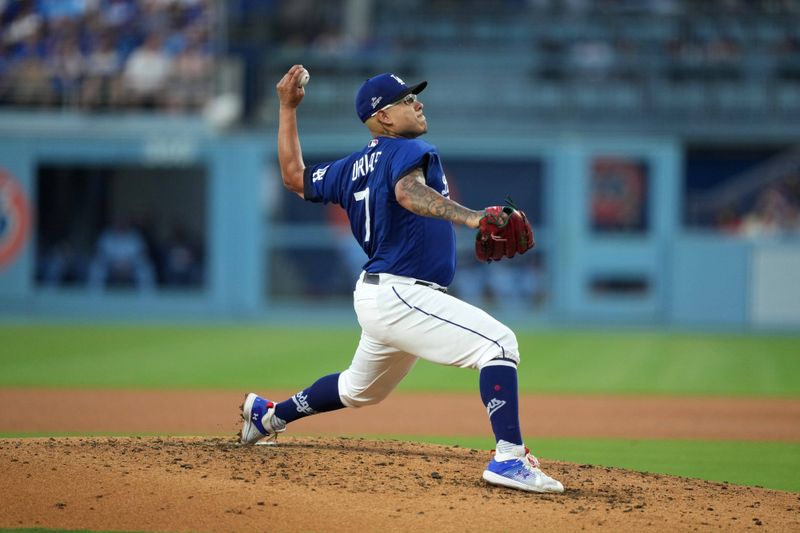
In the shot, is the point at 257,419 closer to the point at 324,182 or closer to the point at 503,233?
the point at 324,182

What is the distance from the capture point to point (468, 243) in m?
19.2

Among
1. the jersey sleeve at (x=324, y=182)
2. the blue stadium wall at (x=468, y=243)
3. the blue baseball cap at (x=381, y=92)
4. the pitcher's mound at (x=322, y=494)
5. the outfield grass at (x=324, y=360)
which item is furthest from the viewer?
the blue stadium wall at (x=468, y=243)

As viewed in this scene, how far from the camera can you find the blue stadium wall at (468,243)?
18.9 metres

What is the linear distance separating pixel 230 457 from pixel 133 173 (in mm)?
15469

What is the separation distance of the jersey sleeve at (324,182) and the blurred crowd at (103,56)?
14966mm

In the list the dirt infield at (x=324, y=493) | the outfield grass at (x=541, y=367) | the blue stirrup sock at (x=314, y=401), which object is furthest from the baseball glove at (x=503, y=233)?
the outfield grass at (x=541, y=367)

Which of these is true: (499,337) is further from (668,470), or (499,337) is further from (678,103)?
(678,103)

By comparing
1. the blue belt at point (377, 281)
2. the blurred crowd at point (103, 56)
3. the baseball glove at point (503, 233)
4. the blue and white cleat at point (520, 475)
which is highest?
the blurred crowd at point (103, 56)

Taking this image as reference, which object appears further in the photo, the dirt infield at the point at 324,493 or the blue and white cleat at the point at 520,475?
the blue and white cleat at the point at 520,475

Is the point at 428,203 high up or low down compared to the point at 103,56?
down

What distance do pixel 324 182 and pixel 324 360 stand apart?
24.8 ft

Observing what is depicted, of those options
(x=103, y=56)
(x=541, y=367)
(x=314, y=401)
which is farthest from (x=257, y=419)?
(x=103, y=56)

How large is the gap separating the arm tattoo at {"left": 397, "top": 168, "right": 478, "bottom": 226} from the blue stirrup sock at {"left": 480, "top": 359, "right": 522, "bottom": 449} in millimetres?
716

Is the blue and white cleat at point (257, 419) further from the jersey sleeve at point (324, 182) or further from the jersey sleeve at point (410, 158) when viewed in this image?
the jersey sleeve at point (410, 158)
